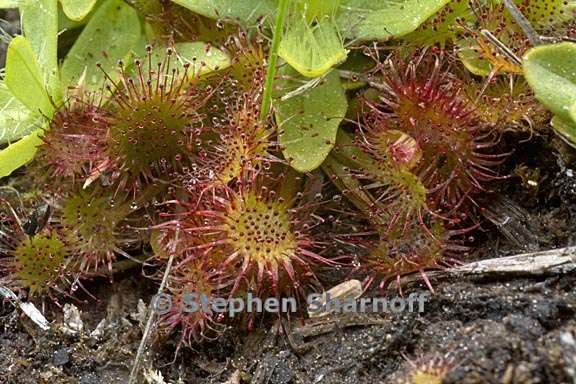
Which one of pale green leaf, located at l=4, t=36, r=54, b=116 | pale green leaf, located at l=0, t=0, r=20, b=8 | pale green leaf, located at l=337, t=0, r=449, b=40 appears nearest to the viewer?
pale green leaf, located at l=4, t=36, r=54, b=116

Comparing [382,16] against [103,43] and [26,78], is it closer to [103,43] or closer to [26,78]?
[103,43]

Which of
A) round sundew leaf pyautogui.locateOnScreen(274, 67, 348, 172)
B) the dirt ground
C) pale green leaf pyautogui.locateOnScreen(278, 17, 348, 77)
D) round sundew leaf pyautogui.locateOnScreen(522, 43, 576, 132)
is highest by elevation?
pale green leaf pyautogui.locateOnScreen(278, 17, 348, 77)

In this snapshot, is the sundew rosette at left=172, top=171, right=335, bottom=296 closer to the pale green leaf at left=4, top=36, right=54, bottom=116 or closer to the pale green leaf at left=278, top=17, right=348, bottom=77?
the pale green leaf at left=278, top=17, right=348, bottom=77

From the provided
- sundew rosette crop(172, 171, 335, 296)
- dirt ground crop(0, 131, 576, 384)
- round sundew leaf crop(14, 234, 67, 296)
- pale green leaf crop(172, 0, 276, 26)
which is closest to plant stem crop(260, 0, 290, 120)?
sundew rosette crop(172, 171, 335, 296)

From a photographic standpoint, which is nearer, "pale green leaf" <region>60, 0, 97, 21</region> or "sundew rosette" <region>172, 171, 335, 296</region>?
"sundew rosette" <region>172, 171, 335, 296</region>

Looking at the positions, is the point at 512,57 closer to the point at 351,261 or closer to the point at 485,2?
the point at 485,2

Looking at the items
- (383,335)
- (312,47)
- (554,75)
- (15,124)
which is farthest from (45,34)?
(554,75)

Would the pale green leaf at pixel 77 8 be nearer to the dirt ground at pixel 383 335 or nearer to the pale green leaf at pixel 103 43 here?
the pale green leaf at pixel 103 43
